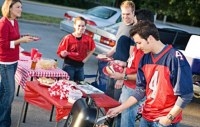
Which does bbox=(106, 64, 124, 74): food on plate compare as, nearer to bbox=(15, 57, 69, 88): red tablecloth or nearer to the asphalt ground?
the asphalt ground

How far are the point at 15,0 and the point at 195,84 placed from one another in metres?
3.87

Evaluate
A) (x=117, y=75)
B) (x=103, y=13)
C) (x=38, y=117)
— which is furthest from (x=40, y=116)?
(x=103, y=13)

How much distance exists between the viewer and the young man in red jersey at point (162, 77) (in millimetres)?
3336

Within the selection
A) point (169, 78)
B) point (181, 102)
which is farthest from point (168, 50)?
point (181, 102)

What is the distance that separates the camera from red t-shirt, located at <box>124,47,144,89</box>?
4465mm

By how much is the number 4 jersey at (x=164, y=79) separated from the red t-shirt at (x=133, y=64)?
0.71 metres

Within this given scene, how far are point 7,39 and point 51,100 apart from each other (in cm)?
100

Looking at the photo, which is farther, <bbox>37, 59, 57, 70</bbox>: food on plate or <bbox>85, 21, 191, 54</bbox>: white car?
<bbox>85, 21, 191, 54</bbox>: white car

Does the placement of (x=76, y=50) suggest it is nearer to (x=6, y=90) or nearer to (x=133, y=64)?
(x=6, y=90)

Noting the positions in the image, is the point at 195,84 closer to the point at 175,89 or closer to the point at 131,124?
the point at 131,124

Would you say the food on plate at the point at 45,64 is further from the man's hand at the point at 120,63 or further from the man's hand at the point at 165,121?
the man's hand at the point at 165,121

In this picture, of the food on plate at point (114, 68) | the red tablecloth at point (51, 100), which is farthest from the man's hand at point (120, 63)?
the red tablecloth at point (51, 100)

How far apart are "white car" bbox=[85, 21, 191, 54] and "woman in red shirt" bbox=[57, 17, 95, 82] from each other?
139 inches

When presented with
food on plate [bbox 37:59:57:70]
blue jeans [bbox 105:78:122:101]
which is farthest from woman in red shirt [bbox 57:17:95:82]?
blue jeans [bbox 105:78:122:101]
